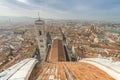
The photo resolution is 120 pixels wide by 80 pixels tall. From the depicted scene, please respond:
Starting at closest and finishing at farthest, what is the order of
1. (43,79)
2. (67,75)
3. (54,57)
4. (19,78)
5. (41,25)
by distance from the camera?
(19,78)
(43,79)
(67,75)
(54,57)
(41,25)

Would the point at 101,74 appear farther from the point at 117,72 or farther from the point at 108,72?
the point at 117,72

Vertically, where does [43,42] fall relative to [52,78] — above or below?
below

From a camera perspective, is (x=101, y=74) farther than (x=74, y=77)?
Yes

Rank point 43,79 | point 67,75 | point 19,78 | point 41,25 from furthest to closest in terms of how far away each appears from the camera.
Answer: point 41,25
point 67,75
point 43,79
point 19,78

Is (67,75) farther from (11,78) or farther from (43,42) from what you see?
(43,42)

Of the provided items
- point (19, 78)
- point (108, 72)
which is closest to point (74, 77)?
point (108, 72)

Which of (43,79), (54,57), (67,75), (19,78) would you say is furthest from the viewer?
(54,57)

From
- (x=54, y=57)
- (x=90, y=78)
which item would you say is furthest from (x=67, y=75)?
(x=54, y=57)

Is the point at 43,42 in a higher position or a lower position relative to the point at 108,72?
lower

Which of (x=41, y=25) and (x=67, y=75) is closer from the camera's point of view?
(x=67, y=75)
